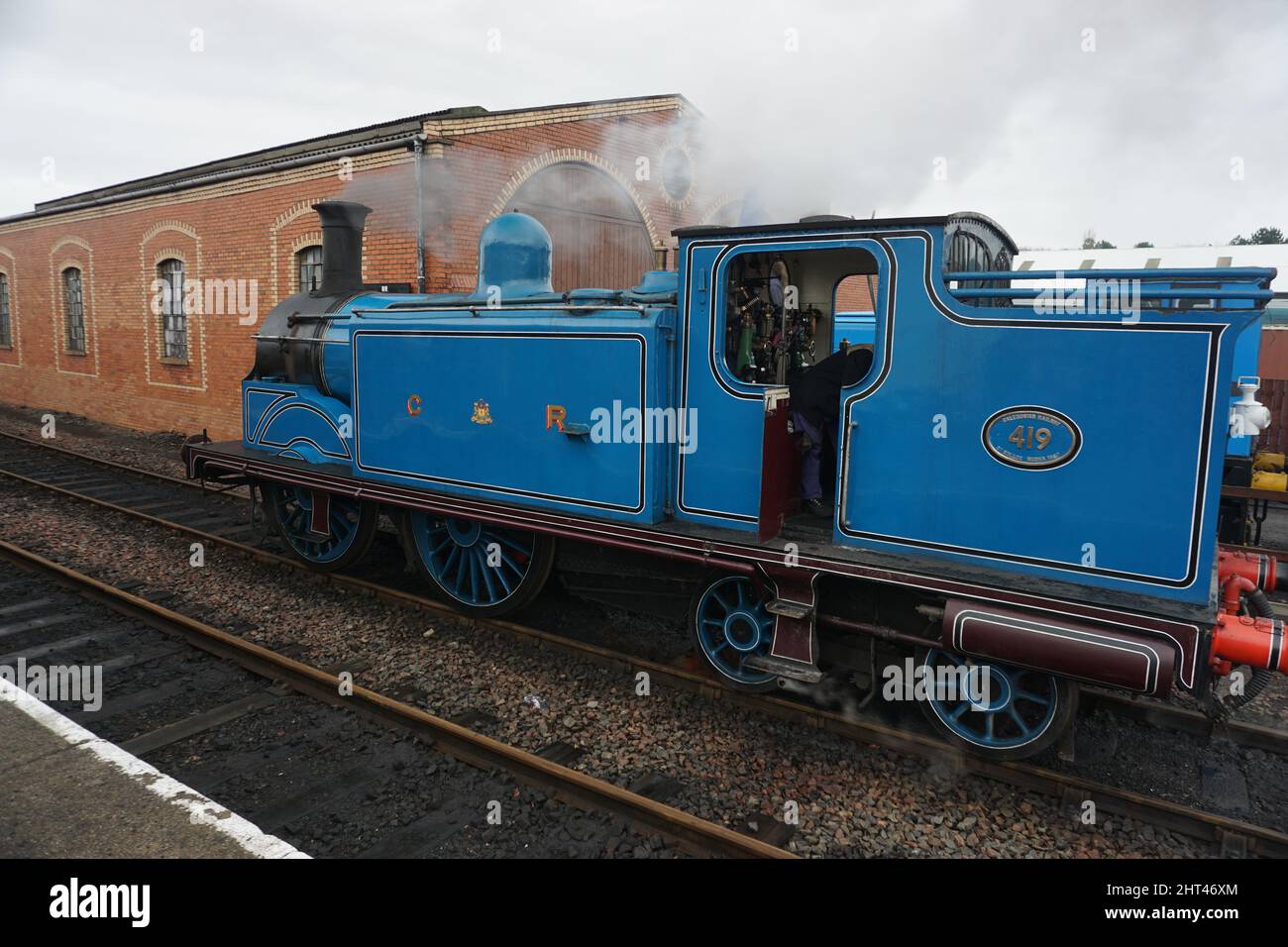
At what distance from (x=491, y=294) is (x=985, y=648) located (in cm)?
421

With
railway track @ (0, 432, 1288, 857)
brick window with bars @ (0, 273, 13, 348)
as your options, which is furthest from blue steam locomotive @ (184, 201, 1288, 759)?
brick window with bars @ (0, 273, 13, 348)

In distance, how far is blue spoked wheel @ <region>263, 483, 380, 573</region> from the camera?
22.9 feet

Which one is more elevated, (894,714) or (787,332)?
(787,332)

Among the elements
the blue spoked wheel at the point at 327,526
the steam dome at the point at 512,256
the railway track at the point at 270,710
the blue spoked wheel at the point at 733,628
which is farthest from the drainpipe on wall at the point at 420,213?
the blue spoked wheel at the point at 733,628

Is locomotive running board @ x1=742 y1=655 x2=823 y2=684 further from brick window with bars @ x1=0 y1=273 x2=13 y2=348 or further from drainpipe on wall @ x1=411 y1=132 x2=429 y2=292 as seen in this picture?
brick window with bars @ x1=0 y1=273 x2=13 y2=348

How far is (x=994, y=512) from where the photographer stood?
3928 millimetres

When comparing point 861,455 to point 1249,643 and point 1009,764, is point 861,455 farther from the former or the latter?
point 1249,643

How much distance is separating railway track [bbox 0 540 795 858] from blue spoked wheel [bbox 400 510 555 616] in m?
1.22

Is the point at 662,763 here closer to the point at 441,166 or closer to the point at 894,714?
the point at 894,714

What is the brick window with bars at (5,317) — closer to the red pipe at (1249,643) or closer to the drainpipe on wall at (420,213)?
the drainpipe on wall at (420,213)
